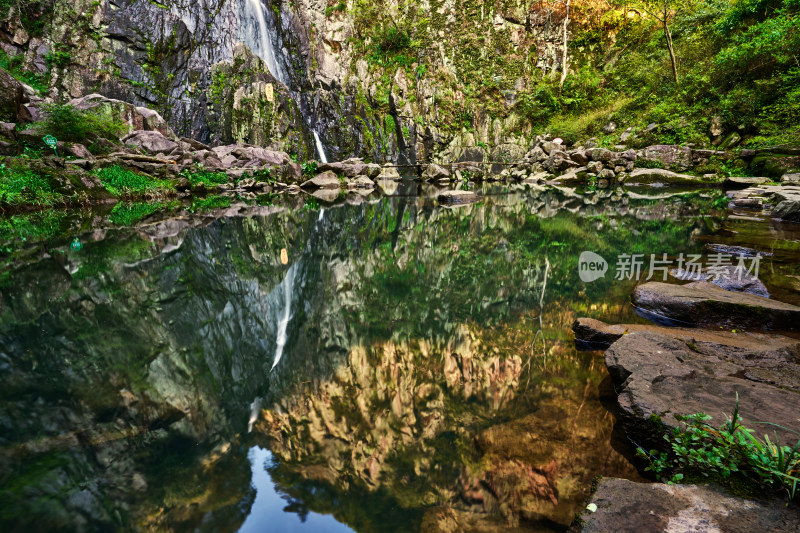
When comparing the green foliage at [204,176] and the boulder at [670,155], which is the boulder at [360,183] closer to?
the green foliage at [204,176]

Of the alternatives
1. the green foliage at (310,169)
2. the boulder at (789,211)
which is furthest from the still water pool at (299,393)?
the green foliage at (310,169)

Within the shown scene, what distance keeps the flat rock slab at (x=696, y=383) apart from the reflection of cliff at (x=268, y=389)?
20cm

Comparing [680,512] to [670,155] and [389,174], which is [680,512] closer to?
[670,155]

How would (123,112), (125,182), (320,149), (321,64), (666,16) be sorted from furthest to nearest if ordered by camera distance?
(321,64) < (320,149) < (666,16) < (123,112) < (125,182)

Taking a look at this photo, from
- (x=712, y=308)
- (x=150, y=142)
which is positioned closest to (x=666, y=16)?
(x=712, y=308)

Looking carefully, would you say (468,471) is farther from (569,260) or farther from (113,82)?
(113,82)

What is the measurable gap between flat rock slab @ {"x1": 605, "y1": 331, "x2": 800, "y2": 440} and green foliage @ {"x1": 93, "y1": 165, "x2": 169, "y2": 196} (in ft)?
42.5

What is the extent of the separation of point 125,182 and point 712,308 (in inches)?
531

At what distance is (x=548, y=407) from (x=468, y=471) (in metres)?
0.62

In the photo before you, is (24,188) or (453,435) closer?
(453,435)

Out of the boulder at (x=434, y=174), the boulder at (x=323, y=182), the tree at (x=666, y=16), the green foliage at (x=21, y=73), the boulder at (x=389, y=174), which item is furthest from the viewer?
the boulder at (x=389, y=174)

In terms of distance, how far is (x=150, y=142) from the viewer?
14586mm

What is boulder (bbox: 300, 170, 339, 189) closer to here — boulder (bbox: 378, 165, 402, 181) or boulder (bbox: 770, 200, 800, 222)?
boulder (bbox: 378, 165, 402, 181)

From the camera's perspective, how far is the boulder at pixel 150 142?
14.4 m
